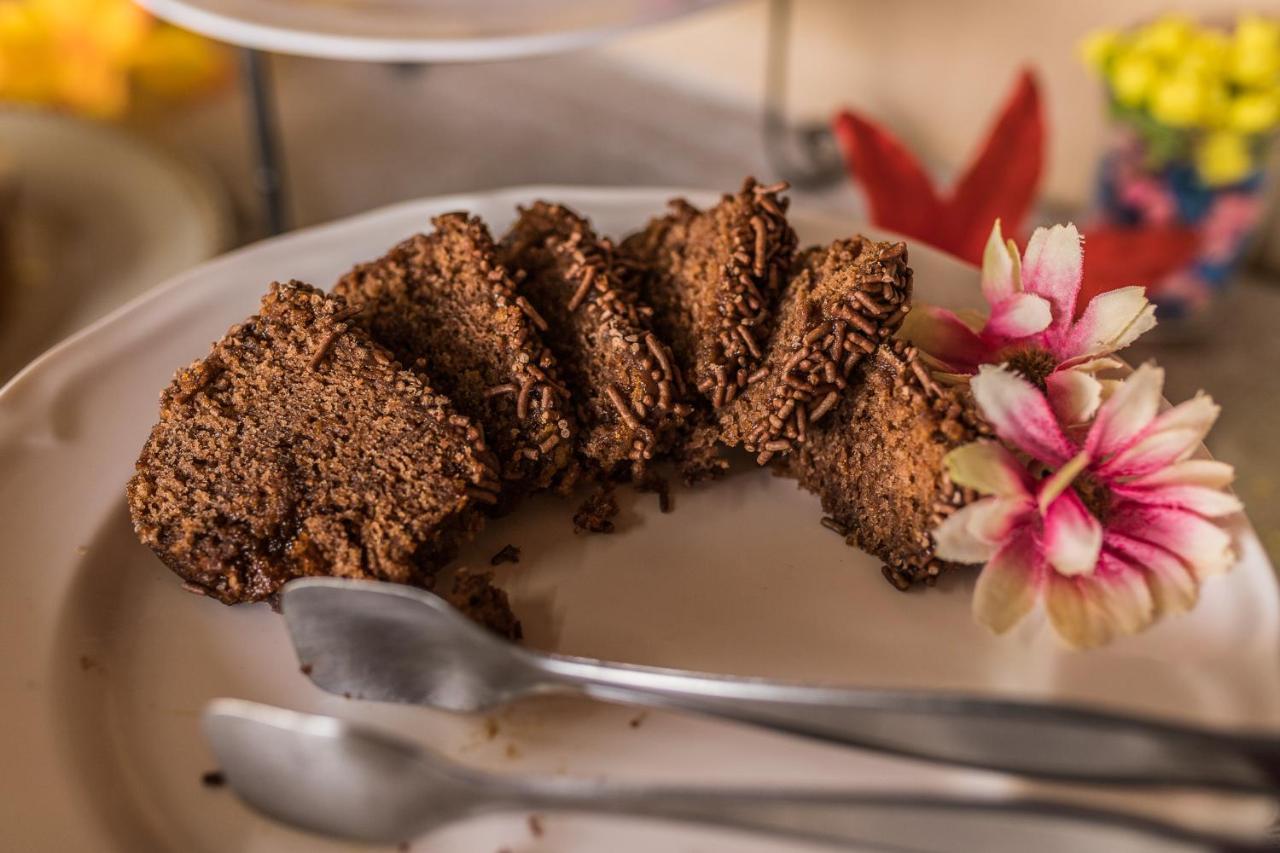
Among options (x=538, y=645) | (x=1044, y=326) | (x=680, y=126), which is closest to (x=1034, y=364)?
(x=1044, y=326)

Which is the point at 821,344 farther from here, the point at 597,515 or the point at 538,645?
the point at 538,645

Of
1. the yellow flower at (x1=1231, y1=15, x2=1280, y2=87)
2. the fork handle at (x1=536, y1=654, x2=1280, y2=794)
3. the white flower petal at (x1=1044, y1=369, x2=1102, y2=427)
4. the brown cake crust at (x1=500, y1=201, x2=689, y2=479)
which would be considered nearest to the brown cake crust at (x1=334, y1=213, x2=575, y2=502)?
the brown cake crust at (x1=500, y1=201, x2=689, y2=479)

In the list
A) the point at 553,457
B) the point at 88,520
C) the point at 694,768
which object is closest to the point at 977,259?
the point at 553,457

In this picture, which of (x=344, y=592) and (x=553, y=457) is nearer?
(x=344, y=592)

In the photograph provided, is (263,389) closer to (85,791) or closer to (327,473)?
(327,473)

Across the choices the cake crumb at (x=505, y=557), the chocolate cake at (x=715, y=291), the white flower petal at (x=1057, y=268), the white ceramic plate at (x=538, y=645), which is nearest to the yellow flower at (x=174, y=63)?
the white ceramic plate at (x=538, y=645)
